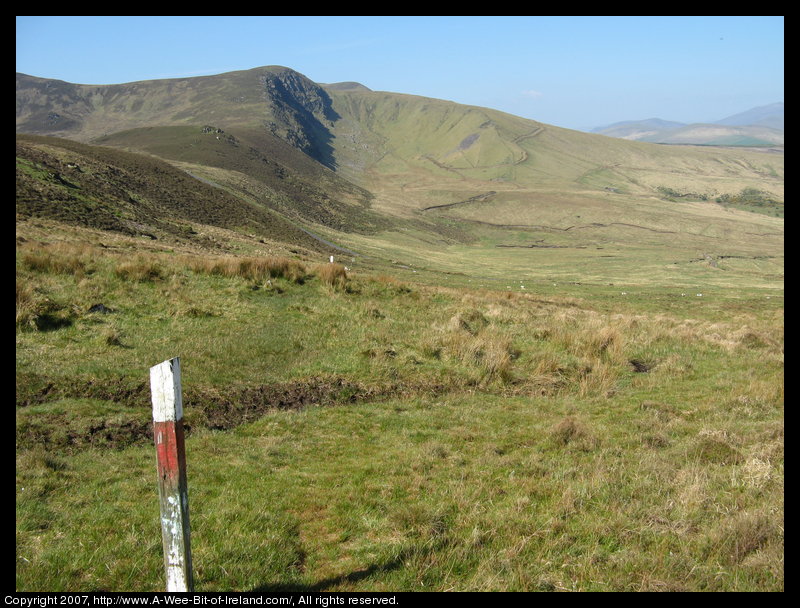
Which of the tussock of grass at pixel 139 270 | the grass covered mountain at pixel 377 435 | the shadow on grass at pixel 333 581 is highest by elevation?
the tussock of grass at pixel 139 270

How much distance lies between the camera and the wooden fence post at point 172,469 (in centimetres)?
440

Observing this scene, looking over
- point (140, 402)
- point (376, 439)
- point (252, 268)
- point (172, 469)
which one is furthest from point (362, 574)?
point (252, 268)

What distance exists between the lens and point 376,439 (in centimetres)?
1066

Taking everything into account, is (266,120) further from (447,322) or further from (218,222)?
(447,322)

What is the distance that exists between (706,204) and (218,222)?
161 meters

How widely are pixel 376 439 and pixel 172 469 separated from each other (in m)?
6.45

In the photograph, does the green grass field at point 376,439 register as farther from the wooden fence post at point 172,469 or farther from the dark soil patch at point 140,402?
the wooden fence post at point 172,469

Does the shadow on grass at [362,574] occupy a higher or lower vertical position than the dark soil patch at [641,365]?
lower

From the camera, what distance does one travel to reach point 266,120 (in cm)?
18812

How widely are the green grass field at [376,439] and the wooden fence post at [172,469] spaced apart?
85 centimetres

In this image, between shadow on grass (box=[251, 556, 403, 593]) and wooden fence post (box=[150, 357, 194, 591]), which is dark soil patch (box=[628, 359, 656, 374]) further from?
wooden fence post (box=[150, 357, 194, 591])

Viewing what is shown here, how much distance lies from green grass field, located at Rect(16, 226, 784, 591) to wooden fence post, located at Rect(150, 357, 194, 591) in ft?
2.79

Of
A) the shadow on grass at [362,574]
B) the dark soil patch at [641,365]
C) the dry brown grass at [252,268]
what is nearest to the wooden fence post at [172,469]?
the shadow on grass at [362,574]
